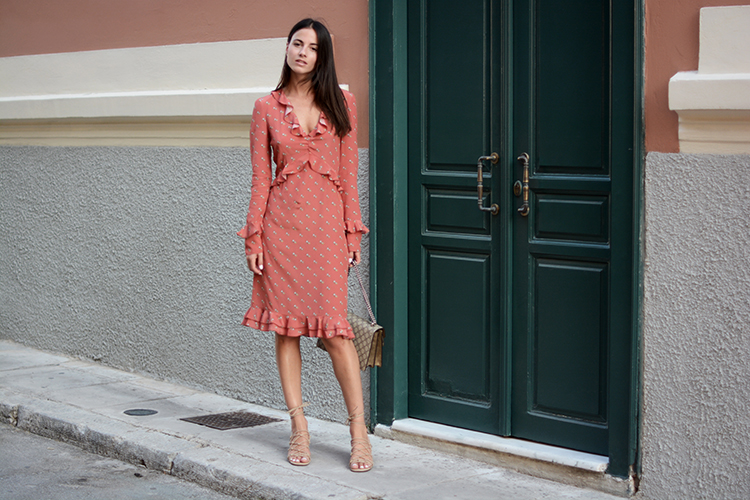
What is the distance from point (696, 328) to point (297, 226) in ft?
5.96

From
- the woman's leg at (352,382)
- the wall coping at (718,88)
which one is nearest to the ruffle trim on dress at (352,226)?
the woman's leg at (352,382)

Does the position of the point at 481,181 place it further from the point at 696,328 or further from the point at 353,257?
the point at 696,328

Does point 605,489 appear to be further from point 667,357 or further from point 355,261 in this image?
point 355,261

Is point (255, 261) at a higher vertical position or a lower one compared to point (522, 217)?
lower

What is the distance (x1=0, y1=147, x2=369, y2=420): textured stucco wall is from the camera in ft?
19.5

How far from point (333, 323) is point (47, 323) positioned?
3814 millimetres

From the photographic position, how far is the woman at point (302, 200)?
14.4 feet

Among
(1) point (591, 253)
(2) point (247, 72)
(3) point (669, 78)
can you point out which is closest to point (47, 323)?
(2) point (247, 72)

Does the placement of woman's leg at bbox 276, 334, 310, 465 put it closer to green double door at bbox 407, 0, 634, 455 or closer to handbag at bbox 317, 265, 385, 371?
handbag at bbox 317, 265, 385, 371

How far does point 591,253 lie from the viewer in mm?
4465

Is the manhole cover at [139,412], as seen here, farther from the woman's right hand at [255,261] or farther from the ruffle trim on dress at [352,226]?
the ruffle trim on dress at [352,226]

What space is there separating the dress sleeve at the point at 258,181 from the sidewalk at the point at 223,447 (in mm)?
1092

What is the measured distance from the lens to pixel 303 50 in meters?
4.33

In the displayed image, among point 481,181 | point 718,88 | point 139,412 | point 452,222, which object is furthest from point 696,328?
point 139,412
